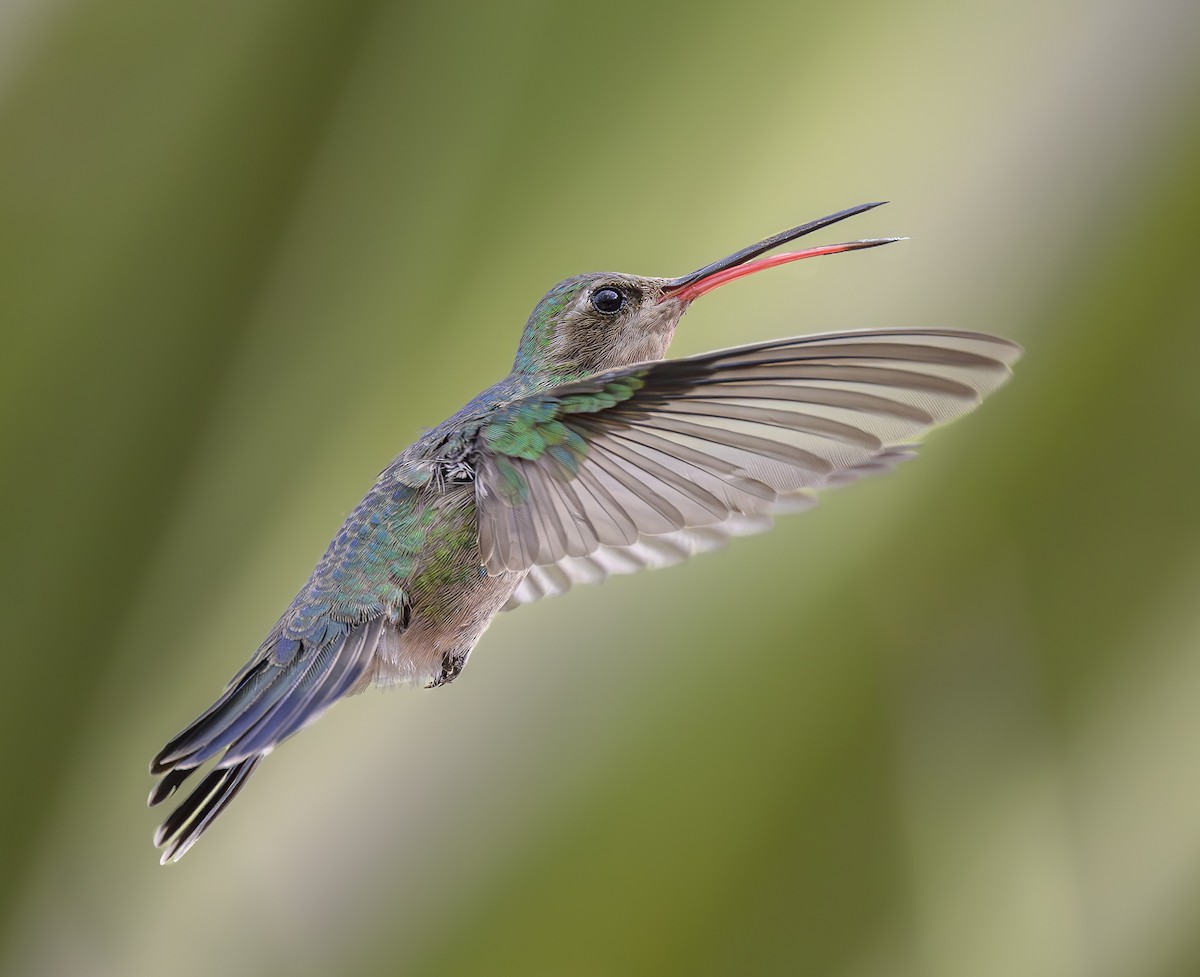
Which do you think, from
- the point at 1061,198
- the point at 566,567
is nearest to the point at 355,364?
the point at 566,567

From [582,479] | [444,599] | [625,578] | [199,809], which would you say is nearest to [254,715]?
[199,809]

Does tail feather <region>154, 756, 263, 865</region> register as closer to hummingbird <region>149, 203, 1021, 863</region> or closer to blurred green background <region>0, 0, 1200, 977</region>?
hummingbird <region>149, 203, 1021, 863</region>

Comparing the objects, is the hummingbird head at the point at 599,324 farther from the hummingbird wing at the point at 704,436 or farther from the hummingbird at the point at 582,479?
the hummingbird wing at the point at 704,436

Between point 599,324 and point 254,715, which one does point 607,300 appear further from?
point 254,715

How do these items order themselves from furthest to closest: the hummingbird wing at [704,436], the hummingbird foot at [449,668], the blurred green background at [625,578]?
the blurred green background at [625,578]
the hummingbird foot at [449,668]
the hummingbird wing at [704,436]

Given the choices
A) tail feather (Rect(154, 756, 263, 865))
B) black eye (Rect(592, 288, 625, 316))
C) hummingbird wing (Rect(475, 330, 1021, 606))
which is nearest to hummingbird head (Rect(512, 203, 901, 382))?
black eye (Rect(592, 288, 625, 316))

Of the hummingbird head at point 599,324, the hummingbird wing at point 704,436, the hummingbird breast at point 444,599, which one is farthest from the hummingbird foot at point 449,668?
the hummingbird head at point 599,324

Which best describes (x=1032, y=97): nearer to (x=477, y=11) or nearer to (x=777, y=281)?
(x=777, y=281)
